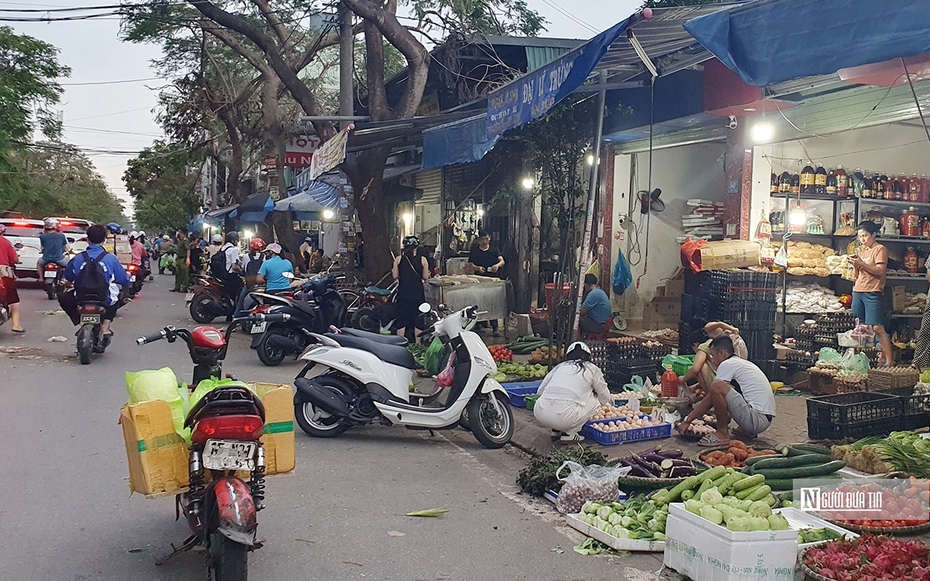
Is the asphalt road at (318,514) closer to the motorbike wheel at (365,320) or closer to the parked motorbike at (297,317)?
the parked motorbike at (297,317)

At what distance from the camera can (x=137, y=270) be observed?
70.3 feet

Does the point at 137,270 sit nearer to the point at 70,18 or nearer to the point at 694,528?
the point at 70,18

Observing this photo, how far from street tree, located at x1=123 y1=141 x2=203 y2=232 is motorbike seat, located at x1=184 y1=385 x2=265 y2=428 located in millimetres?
35680

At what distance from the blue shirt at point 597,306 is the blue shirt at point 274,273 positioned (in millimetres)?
5582

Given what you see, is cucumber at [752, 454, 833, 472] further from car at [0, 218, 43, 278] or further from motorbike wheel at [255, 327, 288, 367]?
car at [0, 218, 43, 278]

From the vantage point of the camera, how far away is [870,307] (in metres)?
10.0

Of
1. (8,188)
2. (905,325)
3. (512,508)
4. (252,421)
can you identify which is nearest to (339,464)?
(512,508)

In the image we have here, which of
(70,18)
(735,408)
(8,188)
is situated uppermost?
(70,18)

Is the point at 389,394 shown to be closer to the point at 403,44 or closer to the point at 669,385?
the point at 669,385

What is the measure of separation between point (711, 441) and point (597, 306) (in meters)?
4.12

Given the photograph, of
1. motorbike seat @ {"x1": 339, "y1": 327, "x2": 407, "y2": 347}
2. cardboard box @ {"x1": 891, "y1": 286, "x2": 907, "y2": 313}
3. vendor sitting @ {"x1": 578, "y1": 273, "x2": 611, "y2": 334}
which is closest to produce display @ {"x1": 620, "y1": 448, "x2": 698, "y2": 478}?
motorbike seat @ {"x1": 339, "y1": 327, "x2": 407, "y2": 347}

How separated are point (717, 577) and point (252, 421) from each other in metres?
2.54

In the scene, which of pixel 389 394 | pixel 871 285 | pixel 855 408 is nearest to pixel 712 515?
pixel 855 408

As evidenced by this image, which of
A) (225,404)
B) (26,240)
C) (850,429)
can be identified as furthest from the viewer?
(26,240)
